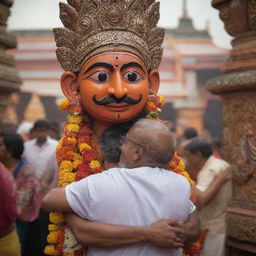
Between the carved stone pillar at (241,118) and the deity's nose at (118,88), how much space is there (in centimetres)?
98

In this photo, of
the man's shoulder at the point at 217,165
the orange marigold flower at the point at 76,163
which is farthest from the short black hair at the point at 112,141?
the man's shoulder at the point at 217,165

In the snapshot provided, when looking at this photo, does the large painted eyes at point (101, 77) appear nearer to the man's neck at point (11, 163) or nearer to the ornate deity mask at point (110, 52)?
the ornate deity mask at point (110, 52)

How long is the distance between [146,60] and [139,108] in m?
0.31

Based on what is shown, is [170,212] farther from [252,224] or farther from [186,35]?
[186,35]

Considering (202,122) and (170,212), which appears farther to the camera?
(202,122)

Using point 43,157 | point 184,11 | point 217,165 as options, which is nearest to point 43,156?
point 43,157

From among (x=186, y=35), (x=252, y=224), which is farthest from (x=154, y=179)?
(x=186, y=35)

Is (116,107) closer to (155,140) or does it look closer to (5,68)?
(155,140)

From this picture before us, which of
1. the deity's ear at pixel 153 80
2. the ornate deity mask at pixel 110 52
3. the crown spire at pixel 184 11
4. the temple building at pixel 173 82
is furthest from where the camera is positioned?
the crown spire at pixel 184 11

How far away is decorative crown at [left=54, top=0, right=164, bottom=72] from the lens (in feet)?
8.79

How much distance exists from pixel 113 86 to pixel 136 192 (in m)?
0.78

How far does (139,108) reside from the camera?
8.72ft

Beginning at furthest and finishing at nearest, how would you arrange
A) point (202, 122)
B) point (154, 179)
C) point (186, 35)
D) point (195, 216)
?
point (186, 35) < point (202, 122) < point (195, 216) < point (154, 179)

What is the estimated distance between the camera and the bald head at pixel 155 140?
80.2 inches
